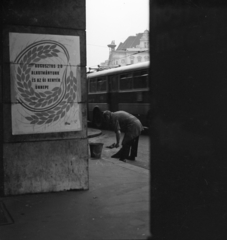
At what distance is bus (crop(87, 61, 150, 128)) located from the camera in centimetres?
1577

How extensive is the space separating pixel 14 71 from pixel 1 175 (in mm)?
1669

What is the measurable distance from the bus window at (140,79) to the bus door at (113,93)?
1858 millimetres

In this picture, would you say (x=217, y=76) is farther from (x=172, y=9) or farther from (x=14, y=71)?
(x=14, y=71)

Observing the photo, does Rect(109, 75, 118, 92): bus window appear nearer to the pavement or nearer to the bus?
the bus

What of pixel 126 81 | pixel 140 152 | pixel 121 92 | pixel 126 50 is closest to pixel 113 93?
pixel 121 92

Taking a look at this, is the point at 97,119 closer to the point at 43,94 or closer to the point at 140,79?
the point at 140,79

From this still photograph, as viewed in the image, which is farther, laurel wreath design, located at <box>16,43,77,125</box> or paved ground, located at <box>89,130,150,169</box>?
paved ground, located at <box>89,130,150,169</box>

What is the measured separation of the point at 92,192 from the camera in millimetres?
6051

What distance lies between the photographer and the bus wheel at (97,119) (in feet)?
67.1

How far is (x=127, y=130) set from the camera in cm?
981

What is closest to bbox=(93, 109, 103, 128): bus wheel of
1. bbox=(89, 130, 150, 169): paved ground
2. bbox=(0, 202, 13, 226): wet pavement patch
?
bbox=(89, 130, 150, 169): paved ground

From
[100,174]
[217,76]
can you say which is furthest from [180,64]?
[100,174]

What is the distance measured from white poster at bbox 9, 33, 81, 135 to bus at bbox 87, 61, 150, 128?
7.44 meters

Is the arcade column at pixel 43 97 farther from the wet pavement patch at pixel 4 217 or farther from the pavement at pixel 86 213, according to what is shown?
the wet pavement patch at pixel 4 217
